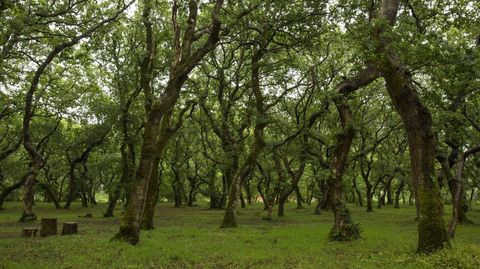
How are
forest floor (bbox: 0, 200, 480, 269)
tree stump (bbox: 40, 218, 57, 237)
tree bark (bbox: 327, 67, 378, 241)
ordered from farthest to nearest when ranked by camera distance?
1. tree stump (bbox: 40, 218, 57, 237)
2. tree bark (bbox: 327, 67, 378, 241)
3. forest floor (bbox: 0, 200, 480, 269)

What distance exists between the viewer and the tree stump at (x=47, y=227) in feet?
65.4

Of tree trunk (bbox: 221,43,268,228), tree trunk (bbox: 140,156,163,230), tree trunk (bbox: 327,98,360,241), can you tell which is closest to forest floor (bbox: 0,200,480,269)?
tree trunk (bbox: 327,98,360,241)

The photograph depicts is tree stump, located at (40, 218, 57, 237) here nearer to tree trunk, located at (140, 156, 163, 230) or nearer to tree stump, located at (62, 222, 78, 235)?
tree stump, located at (62, 222, 78, 235)

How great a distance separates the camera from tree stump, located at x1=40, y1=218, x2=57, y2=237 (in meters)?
19.9

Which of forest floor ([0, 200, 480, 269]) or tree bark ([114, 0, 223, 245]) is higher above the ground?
tree bark ([114, 0, 223, 245])

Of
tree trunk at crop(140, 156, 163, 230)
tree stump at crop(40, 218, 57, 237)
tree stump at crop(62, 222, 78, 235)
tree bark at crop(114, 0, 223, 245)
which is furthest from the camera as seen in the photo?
tree trunk at crop(140, 156, 163, 230)

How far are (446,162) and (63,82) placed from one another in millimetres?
32053

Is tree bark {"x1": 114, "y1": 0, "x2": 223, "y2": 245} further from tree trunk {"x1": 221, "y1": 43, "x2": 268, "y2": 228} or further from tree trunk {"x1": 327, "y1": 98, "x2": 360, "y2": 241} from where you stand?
tree trunk {"x1": 221, "y1": 43, "x2": 268, "y2": 228}

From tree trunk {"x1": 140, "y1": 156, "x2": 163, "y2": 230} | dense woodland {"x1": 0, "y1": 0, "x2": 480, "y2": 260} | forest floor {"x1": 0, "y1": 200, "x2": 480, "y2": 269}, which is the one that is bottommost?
forest floor {"x1": 0, "y1": 200, "x2": 480, "y2": 269}

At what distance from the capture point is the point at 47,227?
2006 cm

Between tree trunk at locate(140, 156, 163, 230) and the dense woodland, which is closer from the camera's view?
the dense woodland

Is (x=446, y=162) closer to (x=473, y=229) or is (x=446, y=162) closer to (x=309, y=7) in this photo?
(x=473, y=229)

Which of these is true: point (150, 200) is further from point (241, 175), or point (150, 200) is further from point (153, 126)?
point (153, 126)

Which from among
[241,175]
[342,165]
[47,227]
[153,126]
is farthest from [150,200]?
[342,165]
